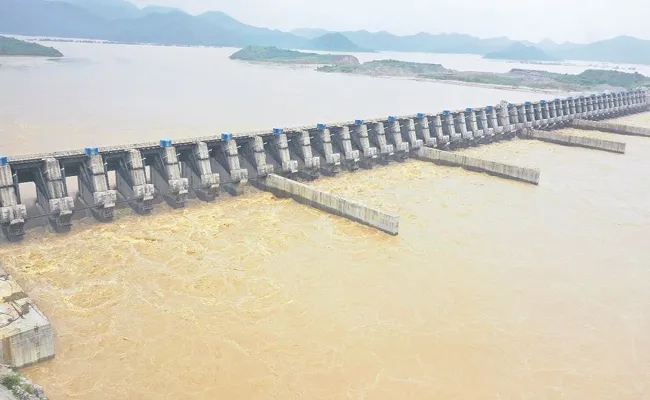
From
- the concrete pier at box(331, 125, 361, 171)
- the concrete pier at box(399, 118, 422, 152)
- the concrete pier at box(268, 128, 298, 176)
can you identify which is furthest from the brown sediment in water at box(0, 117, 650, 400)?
the concrete pier at box(399, 118, 422, 152)

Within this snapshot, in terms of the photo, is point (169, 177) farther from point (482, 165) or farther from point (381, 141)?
point (482, 165)

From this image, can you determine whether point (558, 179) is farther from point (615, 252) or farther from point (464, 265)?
point (464, 265)

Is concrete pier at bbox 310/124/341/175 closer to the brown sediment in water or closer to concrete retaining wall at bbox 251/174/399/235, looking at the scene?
concrete retaining wall at bbox 251/174/399/235

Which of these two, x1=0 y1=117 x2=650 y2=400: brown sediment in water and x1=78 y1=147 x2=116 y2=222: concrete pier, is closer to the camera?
x1=0 y1=117 x2=650 y2=400: brown sediment in water

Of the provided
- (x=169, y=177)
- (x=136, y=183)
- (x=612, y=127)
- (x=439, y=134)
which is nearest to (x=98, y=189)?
(x=136, y=183)

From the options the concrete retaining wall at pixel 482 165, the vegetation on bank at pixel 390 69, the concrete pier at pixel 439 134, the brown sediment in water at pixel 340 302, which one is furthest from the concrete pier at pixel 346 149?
the vegetation on bank at pixel 390 69
